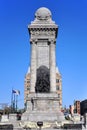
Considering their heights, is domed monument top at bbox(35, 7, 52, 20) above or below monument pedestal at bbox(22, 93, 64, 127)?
above

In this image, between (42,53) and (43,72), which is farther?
(42,53)

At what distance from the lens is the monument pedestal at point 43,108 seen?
65812mm

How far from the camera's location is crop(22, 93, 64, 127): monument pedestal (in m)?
65.8

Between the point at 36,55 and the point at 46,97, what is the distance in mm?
8987

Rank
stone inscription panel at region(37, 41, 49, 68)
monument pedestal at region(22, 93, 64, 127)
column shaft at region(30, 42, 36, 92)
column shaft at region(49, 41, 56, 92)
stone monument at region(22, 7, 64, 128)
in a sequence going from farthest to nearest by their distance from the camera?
stone inscription panel at region(37, 41, 49, 68), column shaft at region(49, 41, 56, 92), column shaft at region(30, 42, 36, 92), stone monument at region(22, 7, 64, 128), monument pedestal at region(22, 93, 64, 127)

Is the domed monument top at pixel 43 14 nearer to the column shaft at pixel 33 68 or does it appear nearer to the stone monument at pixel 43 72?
the stone monument at pixel 43 72

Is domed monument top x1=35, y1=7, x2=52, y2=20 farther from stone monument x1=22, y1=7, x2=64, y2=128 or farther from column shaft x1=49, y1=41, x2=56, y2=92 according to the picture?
column shaft x1=49, y1=41, x2=56, y2=92

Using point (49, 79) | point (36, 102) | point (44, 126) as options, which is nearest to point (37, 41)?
point (49, 79)

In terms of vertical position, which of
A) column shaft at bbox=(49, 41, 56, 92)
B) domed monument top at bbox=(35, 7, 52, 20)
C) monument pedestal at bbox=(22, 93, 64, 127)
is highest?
domed monument top at bbox=(35, 7, 52, 20)

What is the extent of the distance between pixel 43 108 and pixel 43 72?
7.21 metres

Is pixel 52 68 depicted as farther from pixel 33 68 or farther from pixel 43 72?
pixel 33 68

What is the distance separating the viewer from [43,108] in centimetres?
6762

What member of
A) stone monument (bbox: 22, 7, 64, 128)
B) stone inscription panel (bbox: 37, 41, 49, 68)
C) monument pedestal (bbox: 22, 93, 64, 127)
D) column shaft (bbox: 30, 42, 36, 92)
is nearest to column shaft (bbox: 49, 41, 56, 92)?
stone monument (bbox: 22, 7, 64, 128)

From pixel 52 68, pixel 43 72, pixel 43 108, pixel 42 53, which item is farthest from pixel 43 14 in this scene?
pixel 43 108
